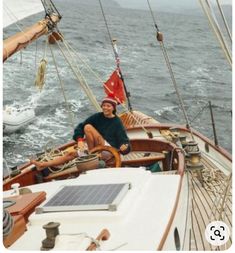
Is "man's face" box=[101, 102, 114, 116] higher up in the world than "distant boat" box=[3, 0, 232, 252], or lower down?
higher up

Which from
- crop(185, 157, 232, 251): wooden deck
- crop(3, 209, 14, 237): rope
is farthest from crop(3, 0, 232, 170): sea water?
crop(3, 209, 14, 237): rope

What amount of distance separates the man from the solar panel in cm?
183

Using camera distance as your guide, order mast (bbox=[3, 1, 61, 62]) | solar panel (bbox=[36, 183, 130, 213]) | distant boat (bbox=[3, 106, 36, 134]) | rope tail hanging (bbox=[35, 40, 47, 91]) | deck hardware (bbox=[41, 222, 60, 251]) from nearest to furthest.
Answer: deck hardware (bbox=[41, 222, 60, 251])
solar panel (bbox=[36, 183, 130, 213])
mast (bbox=[3, 1, 61, 62])
rope tail hanging (bbox=[35, 40, 47, 91])
distant boat (bbox=[3, 106, 36, 134])

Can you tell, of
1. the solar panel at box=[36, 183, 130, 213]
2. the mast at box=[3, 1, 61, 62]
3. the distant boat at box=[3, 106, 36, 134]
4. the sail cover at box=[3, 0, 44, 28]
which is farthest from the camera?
the distant boat at box=[3, 106, 36, 134]

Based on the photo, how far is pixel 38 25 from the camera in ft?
23.9

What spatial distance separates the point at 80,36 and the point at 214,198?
41.2 metres

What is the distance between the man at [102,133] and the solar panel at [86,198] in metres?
1.83

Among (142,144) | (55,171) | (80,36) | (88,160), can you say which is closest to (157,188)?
(88,160)

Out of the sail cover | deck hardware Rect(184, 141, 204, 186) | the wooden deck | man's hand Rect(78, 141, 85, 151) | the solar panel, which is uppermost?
the sail cover

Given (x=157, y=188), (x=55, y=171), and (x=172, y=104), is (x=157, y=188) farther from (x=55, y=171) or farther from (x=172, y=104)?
A: (x=172, y=104)

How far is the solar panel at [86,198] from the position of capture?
3.71 metres

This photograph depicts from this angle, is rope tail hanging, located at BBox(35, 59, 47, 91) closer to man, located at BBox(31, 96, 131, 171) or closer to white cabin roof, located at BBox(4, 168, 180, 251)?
man, located at BBox(31, 96, 131, 171)

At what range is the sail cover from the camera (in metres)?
7.86

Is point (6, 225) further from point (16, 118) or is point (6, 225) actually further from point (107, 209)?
point (16, 118)
